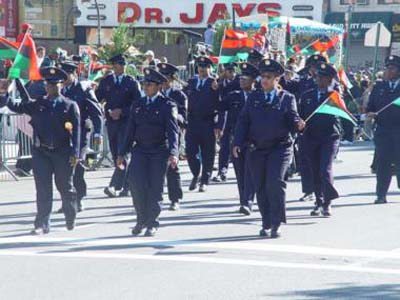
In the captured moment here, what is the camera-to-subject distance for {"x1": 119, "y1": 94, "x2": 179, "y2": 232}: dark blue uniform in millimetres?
12109

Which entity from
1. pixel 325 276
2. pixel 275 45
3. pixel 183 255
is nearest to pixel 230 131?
pixel 183 255

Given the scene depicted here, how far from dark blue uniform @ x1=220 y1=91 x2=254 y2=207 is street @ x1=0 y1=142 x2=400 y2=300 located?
0.32 m

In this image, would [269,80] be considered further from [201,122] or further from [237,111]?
[201,122]

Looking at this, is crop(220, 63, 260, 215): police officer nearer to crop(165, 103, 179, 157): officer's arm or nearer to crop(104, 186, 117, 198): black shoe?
crop(165, 103, 179, 157): officer's arm

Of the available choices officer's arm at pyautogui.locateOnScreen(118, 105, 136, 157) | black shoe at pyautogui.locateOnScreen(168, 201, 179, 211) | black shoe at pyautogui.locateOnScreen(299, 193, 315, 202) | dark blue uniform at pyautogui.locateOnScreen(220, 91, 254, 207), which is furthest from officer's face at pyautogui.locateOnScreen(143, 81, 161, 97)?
black shoe at pyautogui.locateOnScreen(299, 193, 315, 202)

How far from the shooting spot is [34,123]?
12406mm

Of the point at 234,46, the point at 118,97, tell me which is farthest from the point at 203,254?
the point at 234,46

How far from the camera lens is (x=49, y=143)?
1232 cm

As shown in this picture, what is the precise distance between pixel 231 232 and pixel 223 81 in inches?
199

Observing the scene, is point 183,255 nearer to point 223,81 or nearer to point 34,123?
point 34,123

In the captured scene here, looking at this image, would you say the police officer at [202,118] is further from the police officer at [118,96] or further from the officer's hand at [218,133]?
the police officer at [118,96]

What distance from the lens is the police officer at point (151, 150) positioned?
1212 centimetres

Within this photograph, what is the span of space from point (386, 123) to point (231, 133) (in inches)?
106

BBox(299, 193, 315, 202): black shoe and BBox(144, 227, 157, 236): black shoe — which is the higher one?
BBox(144, 227, 157, 236): black shoe
